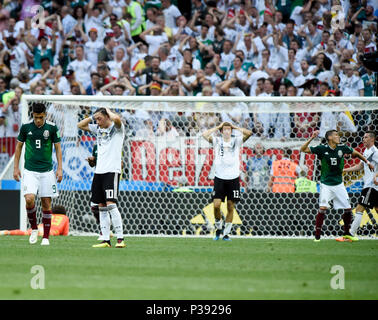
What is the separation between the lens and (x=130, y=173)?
16.2 meters

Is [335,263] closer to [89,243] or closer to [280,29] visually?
[89,243]

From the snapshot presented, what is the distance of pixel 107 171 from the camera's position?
1226 cm

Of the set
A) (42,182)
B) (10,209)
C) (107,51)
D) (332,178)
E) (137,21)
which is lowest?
(10,209)

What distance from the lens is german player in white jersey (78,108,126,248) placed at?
481 inches

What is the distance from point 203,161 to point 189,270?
7.36m

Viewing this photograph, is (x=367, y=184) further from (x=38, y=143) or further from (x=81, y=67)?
(x=81, y=67)

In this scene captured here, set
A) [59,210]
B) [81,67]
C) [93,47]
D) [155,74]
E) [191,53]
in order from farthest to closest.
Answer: [93,47] → [81,67] → [191,53] → [155,74] → [59,210]

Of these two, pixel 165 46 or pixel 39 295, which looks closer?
pixel 39 295

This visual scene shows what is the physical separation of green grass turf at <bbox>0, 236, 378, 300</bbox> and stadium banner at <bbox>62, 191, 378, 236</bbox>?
213cm

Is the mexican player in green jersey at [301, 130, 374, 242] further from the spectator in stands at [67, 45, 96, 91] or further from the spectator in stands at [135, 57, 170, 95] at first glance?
the spectator in stands at [67, 45, 96, 91]

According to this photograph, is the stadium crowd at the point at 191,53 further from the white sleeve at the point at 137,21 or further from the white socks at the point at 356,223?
the white socks at the point at 356,223

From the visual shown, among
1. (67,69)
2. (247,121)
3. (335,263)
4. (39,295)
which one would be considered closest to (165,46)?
(67,69)

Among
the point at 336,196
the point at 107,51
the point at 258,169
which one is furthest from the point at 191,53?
the point at 336,196
